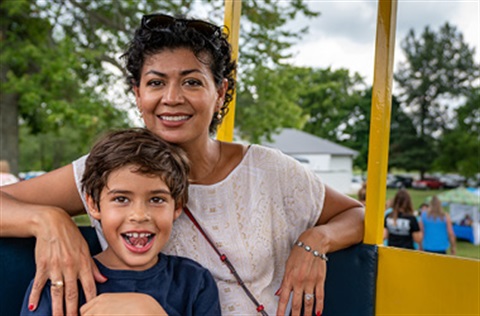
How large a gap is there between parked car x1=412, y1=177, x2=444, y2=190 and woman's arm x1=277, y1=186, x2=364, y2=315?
26050mm

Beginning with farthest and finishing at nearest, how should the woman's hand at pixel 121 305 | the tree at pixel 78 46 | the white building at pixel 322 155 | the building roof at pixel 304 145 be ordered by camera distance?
the white building at pixel 322 155, the building roof at pixel 304 145, the tree at pixel 78 46, the woman's hand at pixel 121 305

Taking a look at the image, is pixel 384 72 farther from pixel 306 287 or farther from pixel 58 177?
pixel 58 177

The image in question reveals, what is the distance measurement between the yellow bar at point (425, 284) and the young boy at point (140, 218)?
573 millimetres

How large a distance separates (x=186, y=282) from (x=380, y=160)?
29.3 inches

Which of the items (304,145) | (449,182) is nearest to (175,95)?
(304,145)

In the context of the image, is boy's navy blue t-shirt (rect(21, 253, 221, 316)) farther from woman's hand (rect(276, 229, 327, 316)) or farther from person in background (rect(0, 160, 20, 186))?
person in background (rect(0, 160, 20, 186))

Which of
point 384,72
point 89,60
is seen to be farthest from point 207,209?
point 89,60

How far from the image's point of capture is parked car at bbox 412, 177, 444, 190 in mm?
27109

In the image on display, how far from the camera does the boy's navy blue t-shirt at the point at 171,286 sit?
1476 millimetres

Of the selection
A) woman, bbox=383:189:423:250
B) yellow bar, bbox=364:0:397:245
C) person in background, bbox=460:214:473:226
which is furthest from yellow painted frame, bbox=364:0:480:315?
person in background, bbox=460:214:473:226

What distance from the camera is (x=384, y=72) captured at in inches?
71.4

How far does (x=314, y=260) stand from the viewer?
1684 millimetres

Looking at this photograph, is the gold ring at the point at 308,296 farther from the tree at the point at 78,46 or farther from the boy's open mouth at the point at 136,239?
the tree at the point at 78,46

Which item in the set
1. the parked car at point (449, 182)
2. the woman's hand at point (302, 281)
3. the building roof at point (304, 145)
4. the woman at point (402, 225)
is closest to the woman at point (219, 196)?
the woman's hand at point (302, 281)
